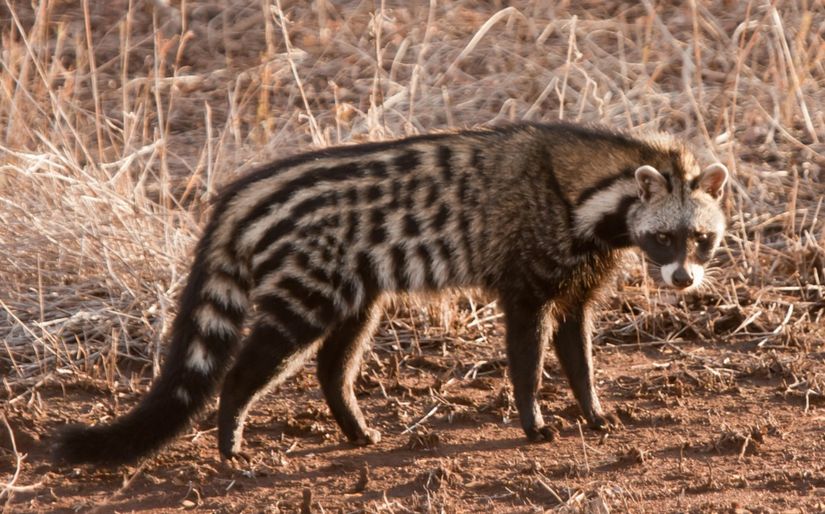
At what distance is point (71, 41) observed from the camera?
11.9 metres

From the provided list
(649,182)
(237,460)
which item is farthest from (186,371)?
(649,182)

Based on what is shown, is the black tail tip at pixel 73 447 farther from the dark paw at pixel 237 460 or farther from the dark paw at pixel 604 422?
the dark paw at pixel 604 422

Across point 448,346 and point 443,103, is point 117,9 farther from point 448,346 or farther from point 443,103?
point 448,346

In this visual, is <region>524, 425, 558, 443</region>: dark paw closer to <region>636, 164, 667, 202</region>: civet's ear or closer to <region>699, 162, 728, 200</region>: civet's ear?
<region>636, 164, 667, 202</region>: civet's ear

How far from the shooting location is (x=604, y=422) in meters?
6.57

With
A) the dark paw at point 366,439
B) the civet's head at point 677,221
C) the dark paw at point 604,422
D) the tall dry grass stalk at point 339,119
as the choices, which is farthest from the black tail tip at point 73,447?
the civet's head at point 677,221

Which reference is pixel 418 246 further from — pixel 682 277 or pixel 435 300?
pixel 682 277

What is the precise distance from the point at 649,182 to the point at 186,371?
2.33m

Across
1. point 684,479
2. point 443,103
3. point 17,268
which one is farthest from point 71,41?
point 684,479

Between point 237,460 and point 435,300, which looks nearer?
point 237,460

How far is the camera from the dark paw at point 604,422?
655 cm

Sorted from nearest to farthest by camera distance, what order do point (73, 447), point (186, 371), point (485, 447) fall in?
point (73, 447) < point (186, 371) < point (485, 447)

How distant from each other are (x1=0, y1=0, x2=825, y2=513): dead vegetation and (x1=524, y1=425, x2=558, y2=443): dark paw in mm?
63

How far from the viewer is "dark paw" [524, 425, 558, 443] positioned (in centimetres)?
638
